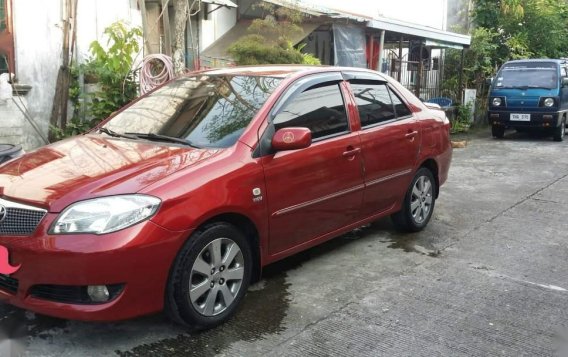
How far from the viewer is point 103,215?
305cm

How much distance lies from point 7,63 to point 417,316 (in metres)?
5.82

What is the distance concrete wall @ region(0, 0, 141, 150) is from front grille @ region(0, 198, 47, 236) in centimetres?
434

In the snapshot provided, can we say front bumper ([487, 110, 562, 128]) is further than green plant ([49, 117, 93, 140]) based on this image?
Yes

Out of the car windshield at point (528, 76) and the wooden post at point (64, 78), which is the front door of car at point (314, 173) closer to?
the wooden post at point (64, 78)

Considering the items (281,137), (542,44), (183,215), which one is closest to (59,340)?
(183,215)

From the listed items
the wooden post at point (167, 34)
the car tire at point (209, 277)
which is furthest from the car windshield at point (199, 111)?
the wooden post at point (167, 34)

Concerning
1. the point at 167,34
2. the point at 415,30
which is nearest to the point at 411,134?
the point at 167,34

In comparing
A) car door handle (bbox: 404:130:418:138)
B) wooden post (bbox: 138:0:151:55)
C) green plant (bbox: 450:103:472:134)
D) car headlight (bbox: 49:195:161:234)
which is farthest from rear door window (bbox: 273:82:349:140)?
green plant (bbox: 450:103:472:134)

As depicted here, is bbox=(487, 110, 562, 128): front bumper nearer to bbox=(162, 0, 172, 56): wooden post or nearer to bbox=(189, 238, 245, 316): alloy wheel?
bbox=(162, 0, 172, 56): wooden post

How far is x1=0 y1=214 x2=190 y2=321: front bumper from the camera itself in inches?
116

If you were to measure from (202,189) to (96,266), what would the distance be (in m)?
A: 0.73

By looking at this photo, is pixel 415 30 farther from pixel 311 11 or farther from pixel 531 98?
pixel 531 98

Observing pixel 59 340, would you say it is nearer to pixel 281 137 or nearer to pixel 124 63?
pixel 281 137

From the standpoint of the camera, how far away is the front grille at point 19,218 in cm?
309
